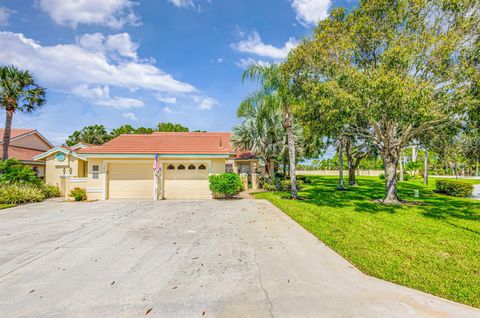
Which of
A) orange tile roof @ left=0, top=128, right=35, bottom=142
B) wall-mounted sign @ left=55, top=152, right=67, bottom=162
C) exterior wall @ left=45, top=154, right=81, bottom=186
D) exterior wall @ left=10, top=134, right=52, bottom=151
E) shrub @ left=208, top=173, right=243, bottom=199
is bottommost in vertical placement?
shrub @ left=208, top=173, right=243, bottom=199

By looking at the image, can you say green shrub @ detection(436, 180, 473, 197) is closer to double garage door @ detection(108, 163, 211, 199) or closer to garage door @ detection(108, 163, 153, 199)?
double garage door @ detection(108, 163, 211, 199)

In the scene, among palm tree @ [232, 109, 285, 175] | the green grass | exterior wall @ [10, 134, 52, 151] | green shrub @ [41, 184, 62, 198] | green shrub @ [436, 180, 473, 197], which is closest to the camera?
the green grass

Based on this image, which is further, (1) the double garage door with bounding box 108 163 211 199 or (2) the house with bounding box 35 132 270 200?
(1) the double garage door with bounding box 108 163 211 199

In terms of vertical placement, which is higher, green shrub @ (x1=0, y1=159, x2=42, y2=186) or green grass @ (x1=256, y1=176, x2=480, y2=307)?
green shrub @ (x1=0, y1=159, x2=42, y2=186)

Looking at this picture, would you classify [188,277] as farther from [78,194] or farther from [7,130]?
[7,130]

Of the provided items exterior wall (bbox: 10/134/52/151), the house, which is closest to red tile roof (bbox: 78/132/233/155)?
the house

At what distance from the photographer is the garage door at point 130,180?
1373 cm

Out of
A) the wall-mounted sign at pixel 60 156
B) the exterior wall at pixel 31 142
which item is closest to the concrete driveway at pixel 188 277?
the wall-mounted sign at pixel 60 156

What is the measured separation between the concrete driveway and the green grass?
43cm

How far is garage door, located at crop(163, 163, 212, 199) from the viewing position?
13914mm

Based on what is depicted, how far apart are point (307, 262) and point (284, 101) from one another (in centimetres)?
986

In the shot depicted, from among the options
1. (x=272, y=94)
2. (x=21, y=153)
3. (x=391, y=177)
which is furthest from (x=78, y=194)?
(x=391, y=177)

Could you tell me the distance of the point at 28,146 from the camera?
20.9 m

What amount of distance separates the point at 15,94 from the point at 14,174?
5718 millimetres
